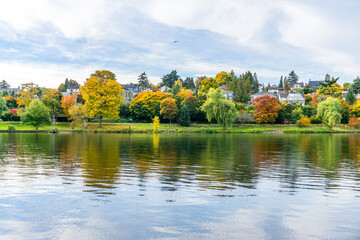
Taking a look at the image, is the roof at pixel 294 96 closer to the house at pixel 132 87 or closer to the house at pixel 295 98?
the house at pixel 295 98

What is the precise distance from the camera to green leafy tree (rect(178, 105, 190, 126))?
8388cm

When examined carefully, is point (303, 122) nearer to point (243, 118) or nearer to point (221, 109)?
point (243, 118)

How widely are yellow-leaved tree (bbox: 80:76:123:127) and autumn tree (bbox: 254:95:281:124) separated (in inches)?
1587

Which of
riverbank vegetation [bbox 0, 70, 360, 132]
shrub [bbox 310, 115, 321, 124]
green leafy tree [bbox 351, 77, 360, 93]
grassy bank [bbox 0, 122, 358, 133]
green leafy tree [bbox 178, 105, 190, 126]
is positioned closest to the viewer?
grassy bank [bbox 0, 122, 358, 133]

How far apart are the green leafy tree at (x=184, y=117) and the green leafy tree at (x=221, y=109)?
9.40m

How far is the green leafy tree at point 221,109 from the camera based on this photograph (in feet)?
243

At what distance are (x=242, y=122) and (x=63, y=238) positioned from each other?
7983 cm

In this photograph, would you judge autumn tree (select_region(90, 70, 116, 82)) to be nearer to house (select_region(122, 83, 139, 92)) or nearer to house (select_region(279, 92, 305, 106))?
house (select_region(279, 92, 305, 106))

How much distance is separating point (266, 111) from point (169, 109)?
28.2 metres

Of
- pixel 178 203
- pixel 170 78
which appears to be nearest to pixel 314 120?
pixel 178 203

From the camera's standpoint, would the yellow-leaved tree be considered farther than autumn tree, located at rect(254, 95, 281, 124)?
No

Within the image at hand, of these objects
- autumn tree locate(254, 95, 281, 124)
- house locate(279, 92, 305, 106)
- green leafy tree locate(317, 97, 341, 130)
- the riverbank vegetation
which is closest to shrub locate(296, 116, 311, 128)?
the riverbank vegetation

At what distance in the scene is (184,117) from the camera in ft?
275

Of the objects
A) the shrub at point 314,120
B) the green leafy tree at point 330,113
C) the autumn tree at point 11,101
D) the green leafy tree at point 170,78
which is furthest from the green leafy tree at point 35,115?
the green leafy tree at point 170,78
